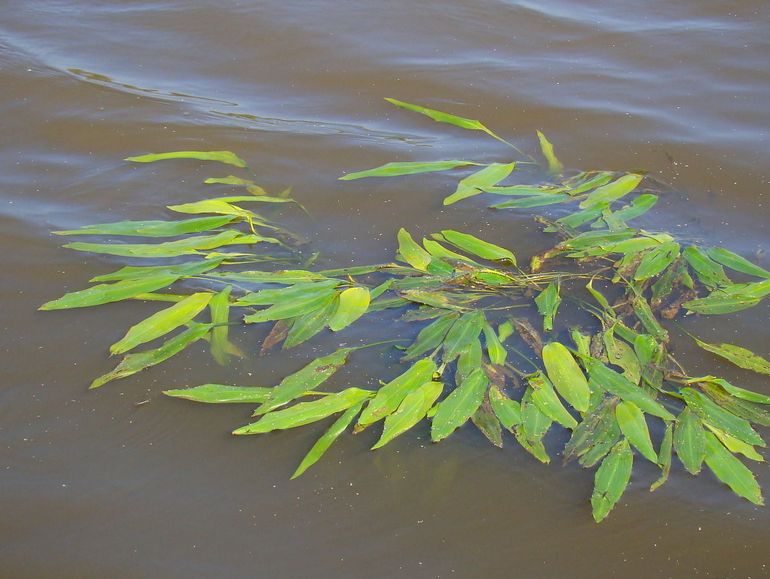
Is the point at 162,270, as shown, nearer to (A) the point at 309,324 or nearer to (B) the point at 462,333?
(A) the point at 309,324

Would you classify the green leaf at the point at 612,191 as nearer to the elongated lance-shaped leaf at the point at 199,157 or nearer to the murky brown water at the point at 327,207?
the murky brown water at the point at 327,207

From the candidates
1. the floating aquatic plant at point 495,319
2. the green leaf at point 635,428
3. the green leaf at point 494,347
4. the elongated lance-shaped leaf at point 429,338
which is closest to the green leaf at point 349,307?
the floating aquatic plant at point 495,319

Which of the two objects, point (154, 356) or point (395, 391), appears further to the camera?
point (154, 356)

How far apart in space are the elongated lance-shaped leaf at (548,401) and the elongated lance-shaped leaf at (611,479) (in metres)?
0.09

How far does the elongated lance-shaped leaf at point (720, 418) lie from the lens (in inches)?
57.4

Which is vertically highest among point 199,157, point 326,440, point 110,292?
point 199,157

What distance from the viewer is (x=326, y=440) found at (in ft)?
4.78

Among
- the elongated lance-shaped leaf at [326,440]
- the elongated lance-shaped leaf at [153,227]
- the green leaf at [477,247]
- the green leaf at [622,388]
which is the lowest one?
the elongated lance-shaped leaf at [326,440]

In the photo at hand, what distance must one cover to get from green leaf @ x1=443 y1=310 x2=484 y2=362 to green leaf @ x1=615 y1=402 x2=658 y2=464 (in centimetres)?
31

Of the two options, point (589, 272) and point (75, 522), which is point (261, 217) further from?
point (75, 522)

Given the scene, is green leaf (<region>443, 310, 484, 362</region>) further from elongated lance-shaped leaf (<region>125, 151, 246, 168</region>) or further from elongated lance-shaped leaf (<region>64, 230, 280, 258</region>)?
elongated lance-shaped leaf (<region>125, 151, 246, 168</region>)

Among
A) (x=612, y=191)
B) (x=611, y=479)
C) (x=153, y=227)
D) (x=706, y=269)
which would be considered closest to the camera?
(x=611, y=479)

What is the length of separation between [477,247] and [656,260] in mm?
389

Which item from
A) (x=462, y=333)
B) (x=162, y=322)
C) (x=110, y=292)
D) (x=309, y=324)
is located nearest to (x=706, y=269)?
(x=462, y=333)
